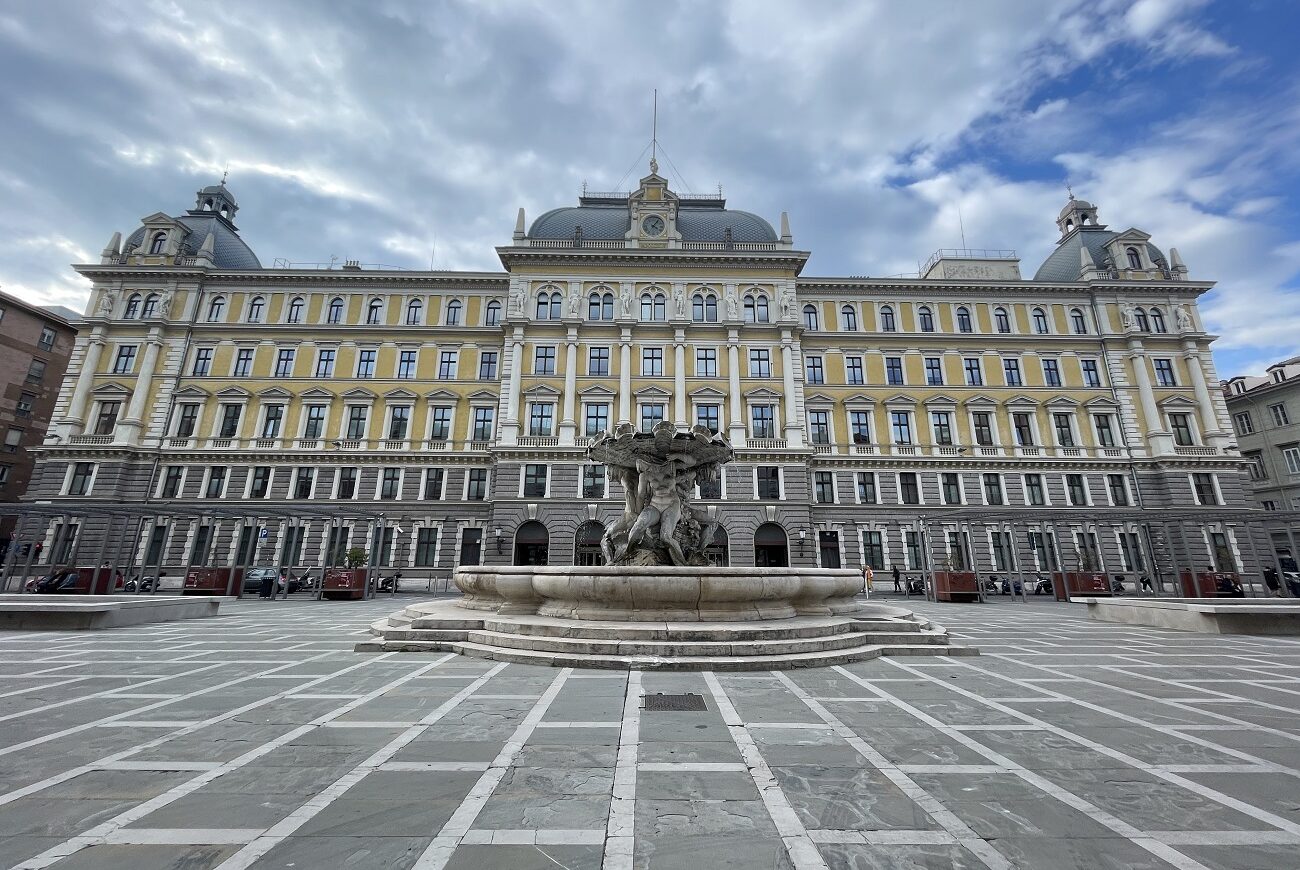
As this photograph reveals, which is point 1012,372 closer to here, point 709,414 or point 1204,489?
point 1204,489

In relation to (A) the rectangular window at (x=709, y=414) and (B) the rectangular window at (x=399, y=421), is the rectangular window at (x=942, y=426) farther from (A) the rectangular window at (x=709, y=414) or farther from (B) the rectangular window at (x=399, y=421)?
(B) the rectangular window at (x=399, y=421)

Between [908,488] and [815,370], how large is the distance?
9801mm

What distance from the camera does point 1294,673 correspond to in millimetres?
8234

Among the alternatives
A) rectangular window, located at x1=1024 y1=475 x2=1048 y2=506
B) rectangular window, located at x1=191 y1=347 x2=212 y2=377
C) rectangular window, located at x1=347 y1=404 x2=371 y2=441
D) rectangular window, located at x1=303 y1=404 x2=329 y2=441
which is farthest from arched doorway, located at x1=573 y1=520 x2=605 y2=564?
rectangular window, located at x1=191 y1=347 x2=212 y2=377

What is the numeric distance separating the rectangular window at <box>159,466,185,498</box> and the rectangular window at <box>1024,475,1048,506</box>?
176 ft

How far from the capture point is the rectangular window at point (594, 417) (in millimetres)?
35250

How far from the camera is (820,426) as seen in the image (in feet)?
120

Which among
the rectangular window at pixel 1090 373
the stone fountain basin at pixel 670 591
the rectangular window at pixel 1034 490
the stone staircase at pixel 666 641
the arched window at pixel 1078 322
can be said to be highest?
the arched window at pixel 1078 322

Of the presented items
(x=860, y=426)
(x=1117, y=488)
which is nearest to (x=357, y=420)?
(x=860, y=426)

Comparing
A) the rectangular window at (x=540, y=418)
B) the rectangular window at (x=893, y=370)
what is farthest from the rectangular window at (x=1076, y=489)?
the rectangular window at (x=540, y=418)

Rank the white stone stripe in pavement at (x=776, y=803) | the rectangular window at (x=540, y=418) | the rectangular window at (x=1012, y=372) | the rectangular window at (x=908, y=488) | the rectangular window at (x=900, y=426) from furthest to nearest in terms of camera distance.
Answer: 1. the rectangular window at (x=1012, y=372)
2. the rectangular window at (x=900, y=426)
3. the rectangular window at (x=540, y=418)
4. the rectangular window at (x=908, y=488)
5. the white stone stripe in pavement at (x=776, y=803)

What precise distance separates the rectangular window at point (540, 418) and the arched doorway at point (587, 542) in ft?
21.6

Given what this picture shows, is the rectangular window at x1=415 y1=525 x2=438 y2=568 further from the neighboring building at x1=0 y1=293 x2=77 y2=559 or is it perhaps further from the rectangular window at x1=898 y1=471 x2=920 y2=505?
the neighboring building at x1=0 y1=293 x2=77 y2=559

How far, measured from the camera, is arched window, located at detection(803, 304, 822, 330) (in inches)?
1529
